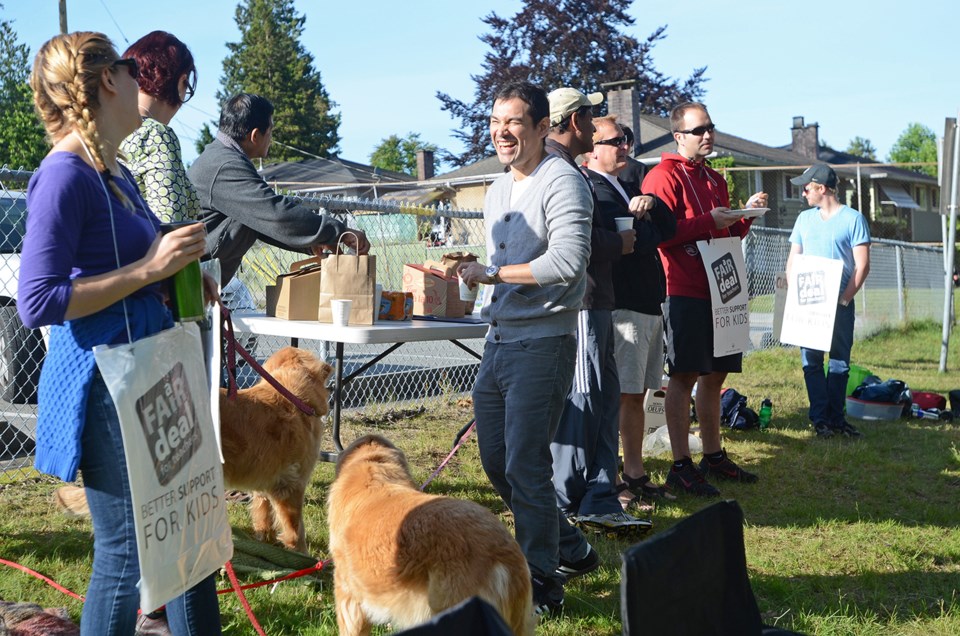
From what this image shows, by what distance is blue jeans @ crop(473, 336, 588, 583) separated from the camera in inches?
122

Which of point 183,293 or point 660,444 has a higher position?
point 183,293

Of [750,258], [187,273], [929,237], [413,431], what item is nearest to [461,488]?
[413,431]

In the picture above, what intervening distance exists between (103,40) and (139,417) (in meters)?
0.93

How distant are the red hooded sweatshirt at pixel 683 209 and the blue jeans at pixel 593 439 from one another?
98cm

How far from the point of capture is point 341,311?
396cm

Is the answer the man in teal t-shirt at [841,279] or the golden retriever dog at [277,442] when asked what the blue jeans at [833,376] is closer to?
the man in teal t-shirt at [841,279]

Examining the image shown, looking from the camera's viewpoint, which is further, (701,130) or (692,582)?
(701,130)

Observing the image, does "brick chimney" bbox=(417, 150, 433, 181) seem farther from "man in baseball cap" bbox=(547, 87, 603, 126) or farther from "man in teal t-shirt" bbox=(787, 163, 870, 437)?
"man in baseball cap" bbox=(547, 87, 603, 126)

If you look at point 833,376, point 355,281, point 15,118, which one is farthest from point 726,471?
point 15,118

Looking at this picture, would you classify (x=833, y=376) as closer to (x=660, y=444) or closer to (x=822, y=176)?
(x=822, y=176)

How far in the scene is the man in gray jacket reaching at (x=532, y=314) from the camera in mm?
3053

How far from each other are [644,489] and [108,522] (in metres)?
3.48

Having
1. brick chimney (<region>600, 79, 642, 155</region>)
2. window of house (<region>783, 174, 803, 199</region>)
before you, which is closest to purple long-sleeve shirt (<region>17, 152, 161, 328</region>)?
brick chimney (<region>600, 79, 642, 155</region>)

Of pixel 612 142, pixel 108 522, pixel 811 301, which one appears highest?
pixel 612 142
